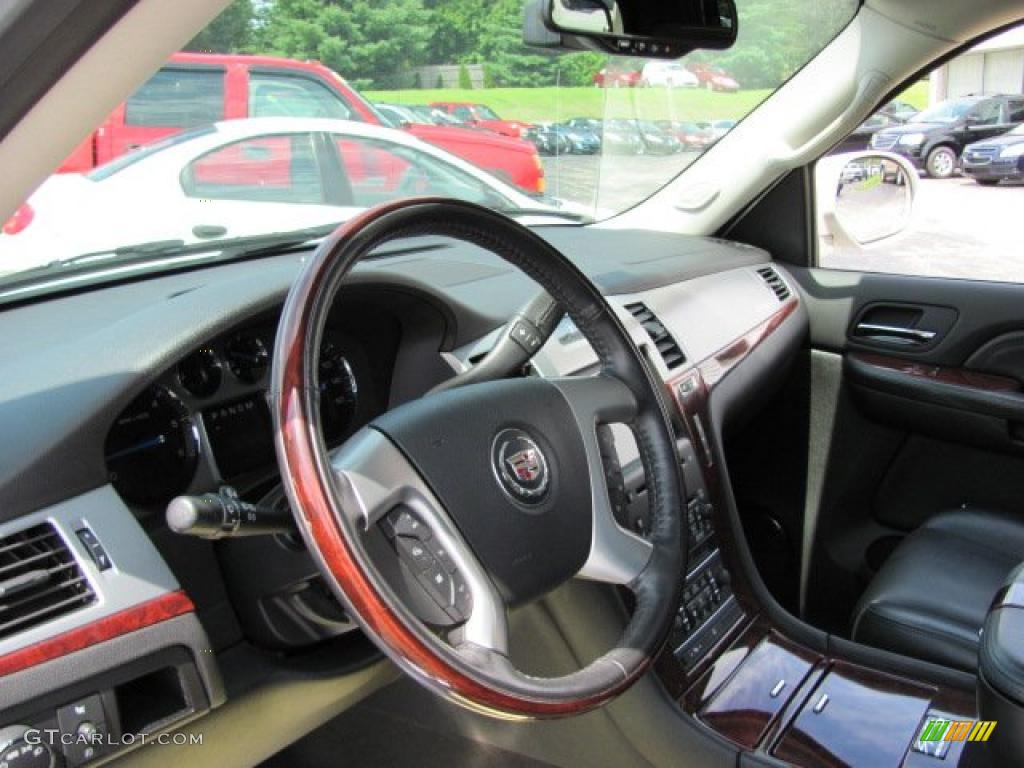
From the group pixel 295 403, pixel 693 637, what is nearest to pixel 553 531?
pixel 295 403

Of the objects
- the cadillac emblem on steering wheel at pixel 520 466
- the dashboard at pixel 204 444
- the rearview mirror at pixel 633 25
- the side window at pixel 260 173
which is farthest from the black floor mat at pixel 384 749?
the rearview mirror at pixel 633 25

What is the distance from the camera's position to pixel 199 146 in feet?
7.30

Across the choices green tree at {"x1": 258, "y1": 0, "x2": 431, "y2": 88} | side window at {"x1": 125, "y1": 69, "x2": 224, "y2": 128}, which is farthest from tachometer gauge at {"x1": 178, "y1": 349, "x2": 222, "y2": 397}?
green tree at {"x1": 258, "y1": 0, "x2": 431, "y2": 88}

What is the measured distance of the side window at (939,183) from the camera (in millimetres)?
3127

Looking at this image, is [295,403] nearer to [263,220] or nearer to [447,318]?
[447,318]

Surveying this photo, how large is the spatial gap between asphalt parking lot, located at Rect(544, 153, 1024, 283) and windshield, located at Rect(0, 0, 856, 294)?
1 cm

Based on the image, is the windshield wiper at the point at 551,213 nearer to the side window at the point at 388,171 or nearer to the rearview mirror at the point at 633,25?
the side window at the point at 388,171

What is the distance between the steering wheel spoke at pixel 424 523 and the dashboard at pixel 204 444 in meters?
0.21

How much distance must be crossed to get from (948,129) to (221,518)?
2.85 m

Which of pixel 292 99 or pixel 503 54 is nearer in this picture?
pixel 292 99

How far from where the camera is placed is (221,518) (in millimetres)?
1181

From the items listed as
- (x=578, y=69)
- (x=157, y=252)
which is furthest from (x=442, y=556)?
(x=578, y=69)

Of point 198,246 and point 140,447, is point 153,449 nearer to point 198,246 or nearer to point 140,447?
point 140,447

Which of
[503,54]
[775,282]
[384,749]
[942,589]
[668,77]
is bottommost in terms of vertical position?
[384,749]
